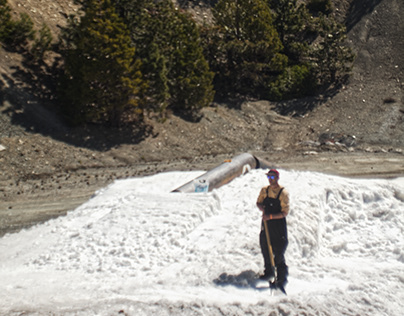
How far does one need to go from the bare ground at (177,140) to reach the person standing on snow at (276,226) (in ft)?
24.2

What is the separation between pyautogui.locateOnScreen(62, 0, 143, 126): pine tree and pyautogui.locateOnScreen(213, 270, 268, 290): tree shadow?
14357 mm

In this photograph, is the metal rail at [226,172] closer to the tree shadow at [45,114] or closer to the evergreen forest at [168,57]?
the tree shadow at [45,114]

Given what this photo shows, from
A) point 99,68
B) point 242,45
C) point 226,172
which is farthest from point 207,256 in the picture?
point 242,45

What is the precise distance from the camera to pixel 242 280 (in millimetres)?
7402

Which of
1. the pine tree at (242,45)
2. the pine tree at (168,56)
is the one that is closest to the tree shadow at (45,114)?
the pine tree at (168,56)

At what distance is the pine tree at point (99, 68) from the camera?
Result: 20031 millimetres

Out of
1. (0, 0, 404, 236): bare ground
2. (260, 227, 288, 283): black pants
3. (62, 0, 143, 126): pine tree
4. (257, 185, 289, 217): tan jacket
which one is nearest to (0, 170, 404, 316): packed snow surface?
(260, 227, 288, 283): black pants

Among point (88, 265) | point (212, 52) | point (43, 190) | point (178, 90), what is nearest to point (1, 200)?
point (43, 190)

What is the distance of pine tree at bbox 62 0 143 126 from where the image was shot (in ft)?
65.7

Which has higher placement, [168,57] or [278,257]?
[168,57]

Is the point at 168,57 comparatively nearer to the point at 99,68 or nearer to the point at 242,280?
the point at 99,68

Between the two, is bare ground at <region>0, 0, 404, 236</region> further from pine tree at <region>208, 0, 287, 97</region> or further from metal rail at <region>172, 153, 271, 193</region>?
metal rail at <region>172, 153, 271, 193</region>

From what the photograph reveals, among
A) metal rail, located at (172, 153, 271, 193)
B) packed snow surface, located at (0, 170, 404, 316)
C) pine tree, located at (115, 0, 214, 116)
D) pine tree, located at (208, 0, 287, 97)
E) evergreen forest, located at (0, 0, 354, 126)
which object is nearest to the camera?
packed snow surface, located at (0, 170, 404, 316)

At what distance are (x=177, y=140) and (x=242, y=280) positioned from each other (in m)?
15.6
